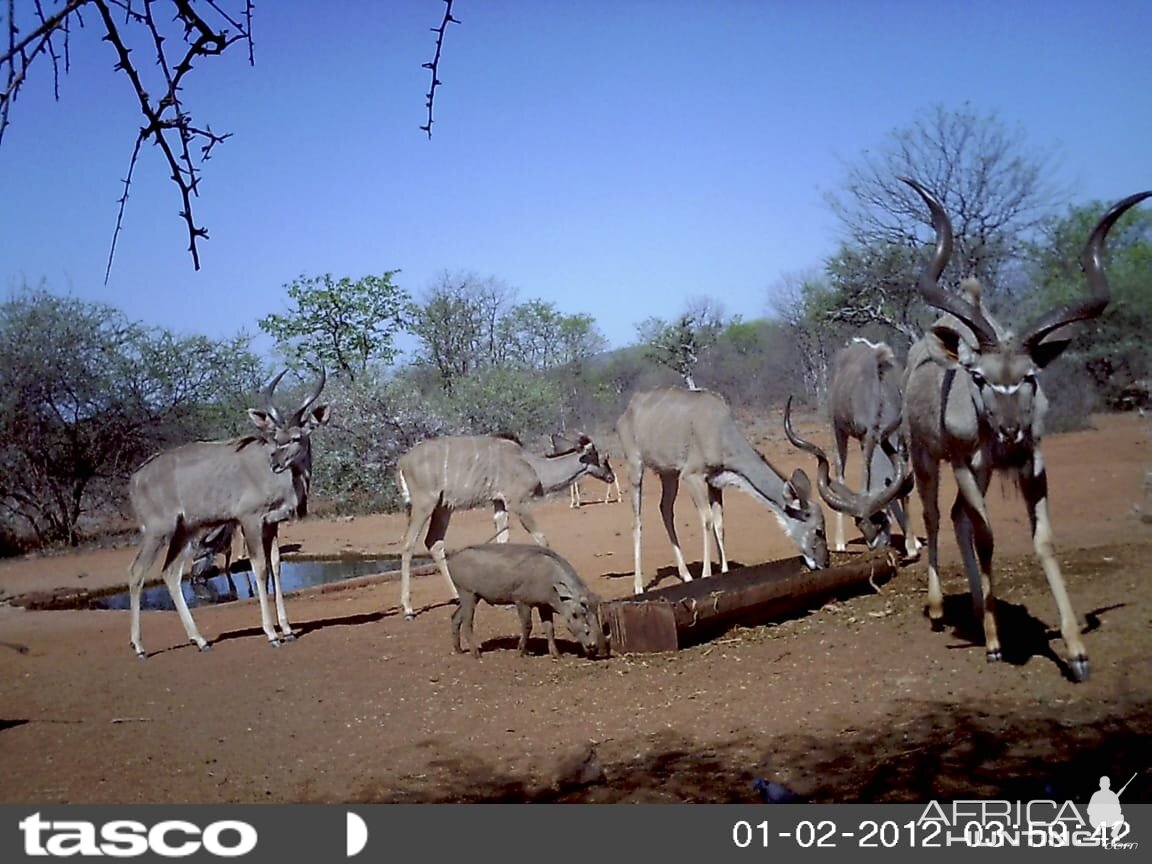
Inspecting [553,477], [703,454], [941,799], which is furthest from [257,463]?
[941,799]

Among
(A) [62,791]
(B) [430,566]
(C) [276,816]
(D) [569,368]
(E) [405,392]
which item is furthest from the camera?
(D) [569,368]

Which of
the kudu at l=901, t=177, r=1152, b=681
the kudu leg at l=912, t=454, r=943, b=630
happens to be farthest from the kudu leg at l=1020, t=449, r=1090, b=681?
the kudu leg at l=912, t=454, r=943, b=630

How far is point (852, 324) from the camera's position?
36.9ft

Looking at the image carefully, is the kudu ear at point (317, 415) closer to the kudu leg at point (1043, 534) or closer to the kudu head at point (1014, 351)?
the kudu head at point (1014, 351)

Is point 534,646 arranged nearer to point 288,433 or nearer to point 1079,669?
point 288,433

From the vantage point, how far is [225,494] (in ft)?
26.2

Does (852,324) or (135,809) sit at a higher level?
(852,324)

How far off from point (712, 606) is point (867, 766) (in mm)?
2378

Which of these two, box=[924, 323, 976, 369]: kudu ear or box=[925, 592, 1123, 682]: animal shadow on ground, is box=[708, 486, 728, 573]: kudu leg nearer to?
box=[925, 592, 1123, 682]: animal shadow on ground

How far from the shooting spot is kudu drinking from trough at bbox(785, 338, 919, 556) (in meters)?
7.77

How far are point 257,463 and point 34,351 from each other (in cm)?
683

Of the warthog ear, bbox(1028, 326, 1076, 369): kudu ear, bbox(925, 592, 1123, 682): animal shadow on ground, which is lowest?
bbox(925, 592, 1123, 682): animal shadow on ground

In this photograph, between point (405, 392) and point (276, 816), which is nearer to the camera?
point (276, 816)

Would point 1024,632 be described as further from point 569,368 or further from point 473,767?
point 569,368
